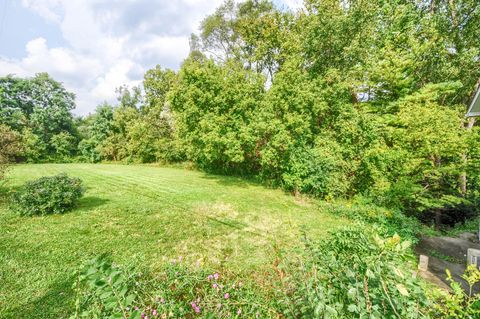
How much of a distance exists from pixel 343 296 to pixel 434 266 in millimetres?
4670

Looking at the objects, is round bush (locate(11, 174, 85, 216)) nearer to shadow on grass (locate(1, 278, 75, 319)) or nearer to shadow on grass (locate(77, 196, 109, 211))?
shadow on grass (locate(77, 196, 109, 211))

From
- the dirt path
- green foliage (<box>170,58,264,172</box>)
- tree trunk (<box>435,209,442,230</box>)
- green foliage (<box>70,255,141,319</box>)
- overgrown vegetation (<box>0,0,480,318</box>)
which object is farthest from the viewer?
green foliage (<box>170,58,264,172</box>)

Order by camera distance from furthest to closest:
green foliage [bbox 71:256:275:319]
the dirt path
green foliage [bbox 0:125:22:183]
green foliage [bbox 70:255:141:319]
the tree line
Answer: the tree line
green foliage [bbox 0:125:22:183]
the dirt path
green foliage [bbox 71:256:275:319]
green foliage [bbox 70:255:141:319]

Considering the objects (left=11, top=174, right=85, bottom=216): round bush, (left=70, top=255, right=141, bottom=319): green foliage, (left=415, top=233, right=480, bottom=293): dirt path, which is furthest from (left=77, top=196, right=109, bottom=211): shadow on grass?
(left=415, top=233, right=480, bottom=293): dirt path

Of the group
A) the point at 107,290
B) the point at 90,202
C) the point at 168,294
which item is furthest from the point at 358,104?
the point at 90,202

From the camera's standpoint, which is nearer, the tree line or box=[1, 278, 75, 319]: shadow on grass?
box=[1, 278, 75, 319]: shadow on grass

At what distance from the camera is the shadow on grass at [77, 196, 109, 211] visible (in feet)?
21.4

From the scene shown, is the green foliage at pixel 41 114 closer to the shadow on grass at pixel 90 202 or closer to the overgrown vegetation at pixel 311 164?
the overgrown vegetation at pixel 311 164

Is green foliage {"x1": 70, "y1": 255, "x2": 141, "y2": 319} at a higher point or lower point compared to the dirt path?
higher

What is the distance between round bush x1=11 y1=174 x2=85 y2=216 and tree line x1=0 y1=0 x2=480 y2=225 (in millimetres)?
2649

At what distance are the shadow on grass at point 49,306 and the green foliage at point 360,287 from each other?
3.09m

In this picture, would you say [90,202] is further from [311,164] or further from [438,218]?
[438,218]

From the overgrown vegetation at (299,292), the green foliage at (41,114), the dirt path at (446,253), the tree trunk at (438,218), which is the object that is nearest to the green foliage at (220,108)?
the dirt path at (446,253)

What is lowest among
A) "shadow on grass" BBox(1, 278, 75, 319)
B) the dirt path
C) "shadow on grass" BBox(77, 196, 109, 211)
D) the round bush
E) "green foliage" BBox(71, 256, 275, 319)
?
"shadow on grass" BBox(1, 278, 75, 319)
